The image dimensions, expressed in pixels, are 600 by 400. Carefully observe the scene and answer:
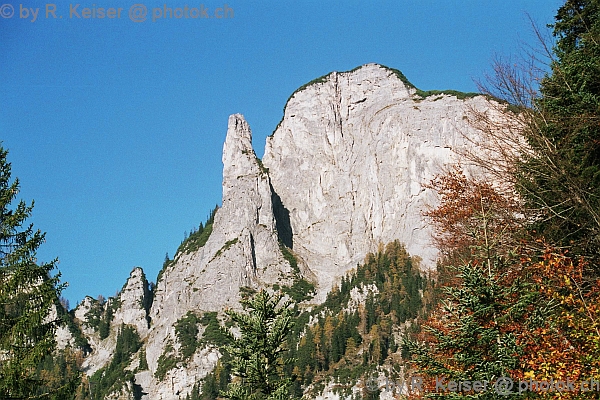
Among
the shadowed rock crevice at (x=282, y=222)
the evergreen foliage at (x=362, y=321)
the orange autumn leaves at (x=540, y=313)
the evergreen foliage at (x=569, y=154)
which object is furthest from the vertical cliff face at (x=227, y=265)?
the evergreen foliage at (x=569, y=154)

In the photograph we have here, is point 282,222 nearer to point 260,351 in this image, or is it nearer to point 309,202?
point 309,202

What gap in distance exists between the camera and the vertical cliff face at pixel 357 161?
491ft

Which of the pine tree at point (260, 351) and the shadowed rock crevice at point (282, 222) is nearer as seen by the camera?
the pine tree at point (260, 351)

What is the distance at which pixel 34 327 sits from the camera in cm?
1719

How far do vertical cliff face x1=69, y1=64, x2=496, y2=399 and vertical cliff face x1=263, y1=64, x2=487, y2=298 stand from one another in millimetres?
Answer: 285

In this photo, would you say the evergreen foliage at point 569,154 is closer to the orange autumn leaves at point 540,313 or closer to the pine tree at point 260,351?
the orange autumn leaves at point 540,313

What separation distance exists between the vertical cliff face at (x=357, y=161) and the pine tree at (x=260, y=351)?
117 metres

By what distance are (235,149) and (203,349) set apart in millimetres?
61503

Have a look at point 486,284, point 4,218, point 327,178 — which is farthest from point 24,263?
point 327,178

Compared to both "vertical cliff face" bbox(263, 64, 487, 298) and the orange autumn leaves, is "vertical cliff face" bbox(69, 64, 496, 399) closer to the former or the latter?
"vertical cliff face" bbox(263, 64, 487, 298)

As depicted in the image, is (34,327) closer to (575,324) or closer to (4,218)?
(4,218)

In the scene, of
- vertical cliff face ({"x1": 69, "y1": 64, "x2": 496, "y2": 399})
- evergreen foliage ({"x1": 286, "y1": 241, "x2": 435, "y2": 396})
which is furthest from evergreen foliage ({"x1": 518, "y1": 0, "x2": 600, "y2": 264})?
vertical cliff face ({"x1": 69, "y1": 64, "x2": 496, "y2": 399})

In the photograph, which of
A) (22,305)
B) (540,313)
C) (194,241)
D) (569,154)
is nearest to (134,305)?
(194,241)

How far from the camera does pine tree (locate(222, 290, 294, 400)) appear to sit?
18266mm
